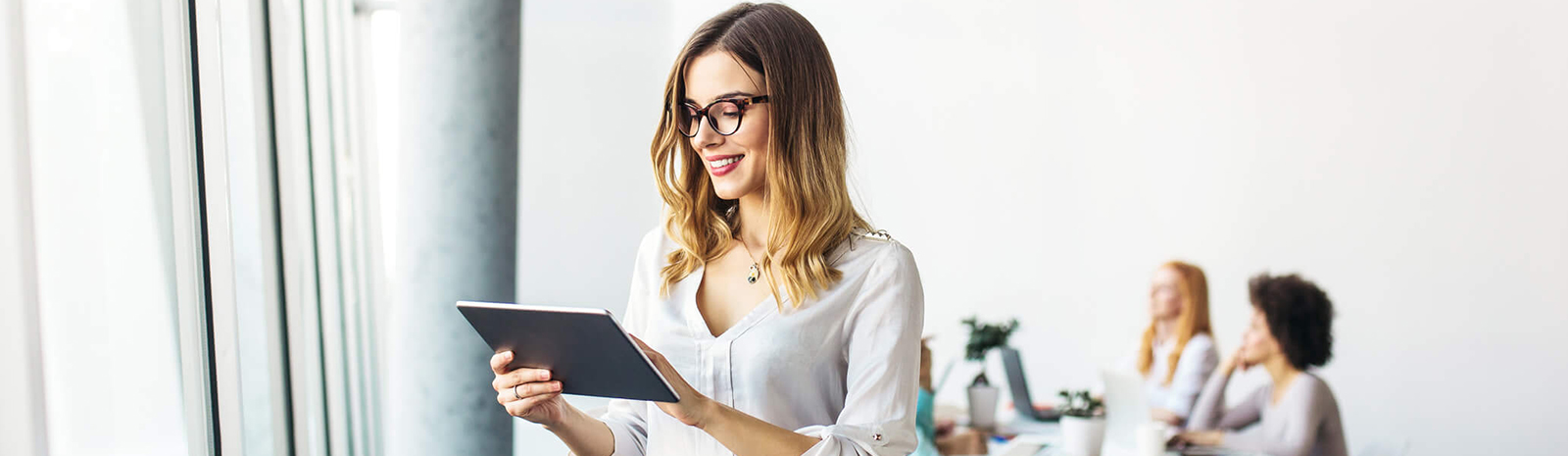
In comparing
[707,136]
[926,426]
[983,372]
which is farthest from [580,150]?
[707,136]

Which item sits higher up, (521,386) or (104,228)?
(104,228)

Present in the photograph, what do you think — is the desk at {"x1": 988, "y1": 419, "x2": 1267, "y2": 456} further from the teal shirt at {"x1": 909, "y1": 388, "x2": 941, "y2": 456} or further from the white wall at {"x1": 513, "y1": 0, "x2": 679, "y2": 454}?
the white wall at {"x1": 513, "y1": 0, "x2": 679, "y2": 454}

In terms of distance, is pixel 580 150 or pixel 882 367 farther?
pixel 580 150

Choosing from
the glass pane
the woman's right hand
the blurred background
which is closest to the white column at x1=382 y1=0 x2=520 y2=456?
the blurred background

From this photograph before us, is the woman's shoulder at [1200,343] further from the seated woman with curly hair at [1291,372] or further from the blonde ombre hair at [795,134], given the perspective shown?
the blonde ombre hair at [795,134]

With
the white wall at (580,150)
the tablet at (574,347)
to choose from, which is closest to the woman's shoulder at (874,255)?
the tablet at (574,347)

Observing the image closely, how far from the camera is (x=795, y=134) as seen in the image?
149 centimetres

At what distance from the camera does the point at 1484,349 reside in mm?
4336

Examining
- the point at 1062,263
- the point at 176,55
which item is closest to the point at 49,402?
the point at 176,55

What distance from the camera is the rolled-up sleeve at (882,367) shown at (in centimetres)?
141

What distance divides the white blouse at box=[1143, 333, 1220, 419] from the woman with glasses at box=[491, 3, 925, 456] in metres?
2.82

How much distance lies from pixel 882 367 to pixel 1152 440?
1813 mm

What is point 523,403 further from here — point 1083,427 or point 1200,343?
point 1200,343

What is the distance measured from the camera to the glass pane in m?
1.66
